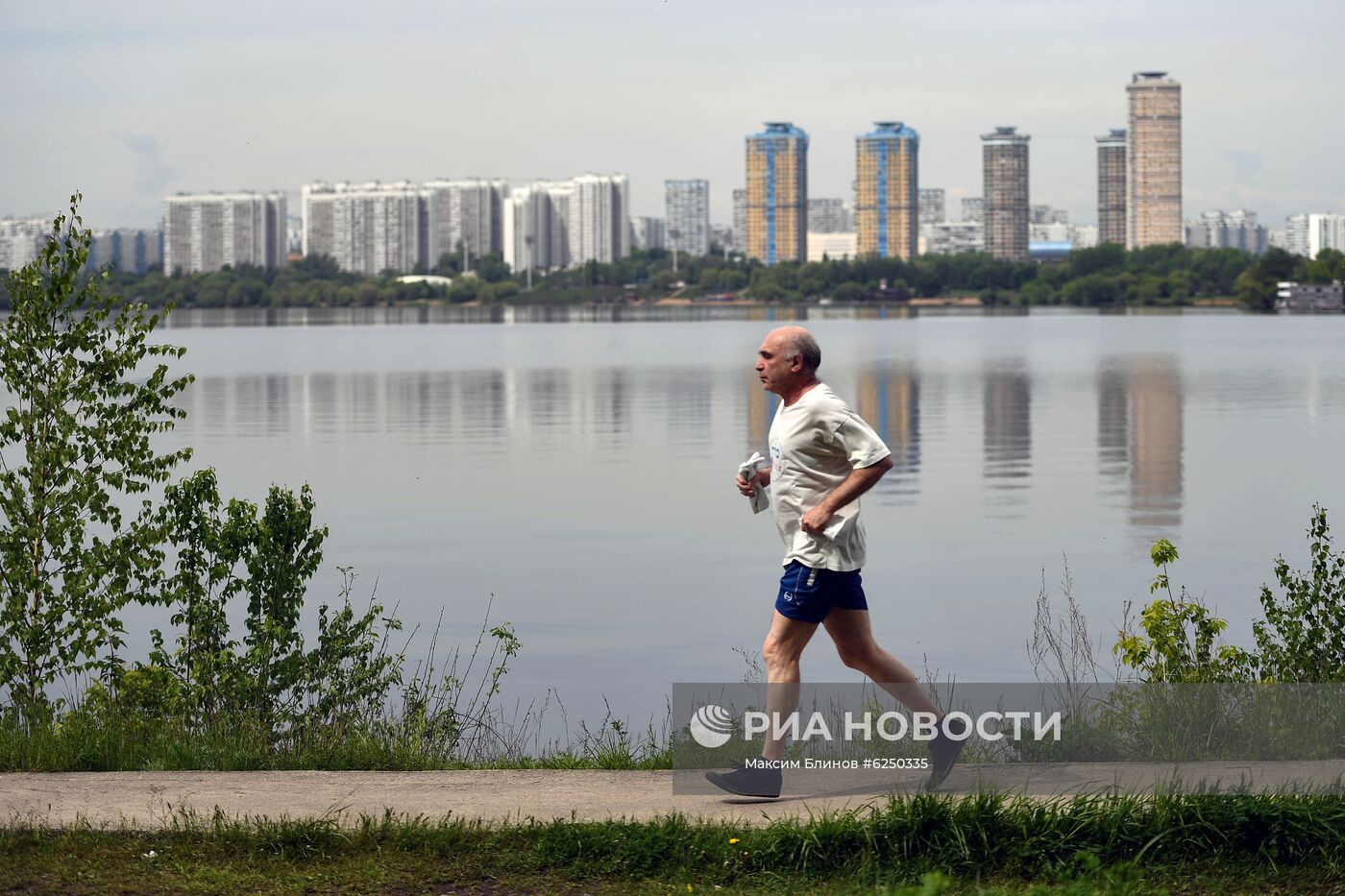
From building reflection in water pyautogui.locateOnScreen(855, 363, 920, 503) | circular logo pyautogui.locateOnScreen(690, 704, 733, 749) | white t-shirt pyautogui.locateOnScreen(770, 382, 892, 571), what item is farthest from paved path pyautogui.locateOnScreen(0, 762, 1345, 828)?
building reflection in water pyautogui.locateOnScreen(855, 363, 920, 503)

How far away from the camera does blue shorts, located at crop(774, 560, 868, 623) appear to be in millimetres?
7355

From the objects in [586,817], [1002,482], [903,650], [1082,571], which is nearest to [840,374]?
[1002,482]

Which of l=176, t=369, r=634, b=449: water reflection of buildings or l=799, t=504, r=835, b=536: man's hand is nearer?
l=799, t=504, r=835, b=536: man's hand

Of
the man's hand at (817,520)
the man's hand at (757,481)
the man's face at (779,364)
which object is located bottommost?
the man's hand at (817,520)

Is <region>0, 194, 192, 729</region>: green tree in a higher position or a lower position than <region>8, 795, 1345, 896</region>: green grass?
higher

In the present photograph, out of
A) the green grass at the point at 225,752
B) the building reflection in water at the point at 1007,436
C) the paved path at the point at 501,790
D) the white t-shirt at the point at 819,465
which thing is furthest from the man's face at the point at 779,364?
the building reflection in water at the point at 1007,436

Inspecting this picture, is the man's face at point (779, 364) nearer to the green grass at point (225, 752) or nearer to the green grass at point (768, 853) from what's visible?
the green grass at point (768, 853)

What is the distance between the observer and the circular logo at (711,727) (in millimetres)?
8367

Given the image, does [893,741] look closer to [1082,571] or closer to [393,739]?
[393,739]

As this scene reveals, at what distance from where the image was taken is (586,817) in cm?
718

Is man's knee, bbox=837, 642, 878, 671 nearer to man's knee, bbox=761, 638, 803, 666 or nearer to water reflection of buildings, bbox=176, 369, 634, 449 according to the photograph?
man's knee, bbox=761, 638, 803, 666

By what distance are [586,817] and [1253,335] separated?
113633mm

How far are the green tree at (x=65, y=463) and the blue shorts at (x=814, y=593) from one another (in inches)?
168

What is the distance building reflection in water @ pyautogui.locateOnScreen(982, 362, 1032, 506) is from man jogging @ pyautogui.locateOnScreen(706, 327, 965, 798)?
1971 centimetres
